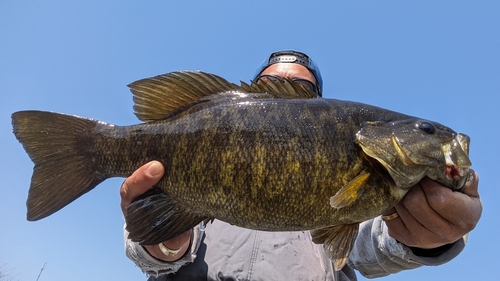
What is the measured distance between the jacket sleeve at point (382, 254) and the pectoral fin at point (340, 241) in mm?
723

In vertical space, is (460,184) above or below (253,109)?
below

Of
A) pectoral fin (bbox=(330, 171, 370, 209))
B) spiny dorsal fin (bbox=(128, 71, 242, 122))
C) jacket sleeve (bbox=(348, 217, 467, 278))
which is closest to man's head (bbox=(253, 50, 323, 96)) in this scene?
jacket sleeve (bbox=(348, 217, 467, 278))

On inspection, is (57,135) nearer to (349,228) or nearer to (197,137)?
(197,137)

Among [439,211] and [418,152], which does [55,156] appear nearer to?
[418,152]

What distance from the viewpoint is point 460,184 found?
221 cm

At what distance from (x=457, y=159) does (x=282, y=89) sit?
111 cm

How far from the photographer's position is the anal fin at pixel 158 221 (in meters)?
Result: 2.48

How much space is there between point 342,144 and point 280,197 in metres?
0.48

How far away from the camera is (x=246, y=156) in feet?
7.40

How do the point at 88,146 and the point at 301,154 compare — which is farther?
the point at 88,146

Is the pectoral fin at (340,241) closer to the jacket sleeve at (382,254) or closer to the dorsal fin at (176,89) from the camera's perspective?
the jacket sleeve at (382,254)

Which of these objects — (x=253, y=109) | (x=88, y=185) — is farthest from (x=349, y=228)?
(x=88, y=185)

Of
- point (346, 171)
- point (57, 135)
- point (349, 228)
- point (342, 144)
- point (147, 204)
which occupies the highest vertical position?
point (57, 135)

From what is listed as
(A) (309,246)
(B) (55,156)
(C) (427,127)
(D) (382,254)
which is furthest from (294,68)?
(B) (55,156)
